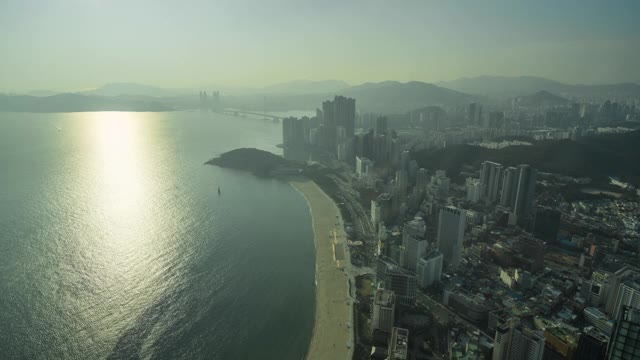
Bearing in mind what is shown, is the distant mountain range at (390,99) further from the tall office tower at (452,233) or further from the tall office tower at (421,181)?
the tall office tower at (452,233)

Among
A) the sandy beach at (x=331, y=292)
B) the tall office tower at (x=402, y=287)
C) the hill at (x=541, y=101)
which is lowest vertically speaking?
the sandy beach at (x=331, y=292)

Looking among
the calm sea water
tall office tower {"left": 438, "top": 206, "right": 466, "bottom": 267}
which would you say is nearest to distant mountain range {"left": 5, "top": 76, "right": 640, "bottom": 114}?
the calm sea water

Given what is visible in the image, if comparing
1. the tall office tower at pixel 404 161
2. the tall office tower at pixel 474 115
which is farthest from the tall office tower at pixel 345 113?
the tall office tower at pixel 474 115

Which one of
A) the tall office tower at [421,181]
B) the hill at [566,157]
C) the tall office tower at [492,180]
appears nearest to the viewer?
the tall office tower at [492,180]

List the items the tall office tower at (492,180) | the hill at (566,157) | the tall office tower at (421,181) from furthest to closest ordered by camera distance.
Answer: the hill at (566,157) < the tall office tower at (421,181) < the tall office tower at (492,180)

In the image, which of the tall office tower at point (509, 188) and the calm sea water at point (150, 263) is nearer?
the calm sea water at point (150, 263)

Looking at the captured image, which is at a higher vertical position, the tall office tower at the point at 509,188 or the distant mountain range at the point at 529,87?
the distant mountain range at the point at 529,87

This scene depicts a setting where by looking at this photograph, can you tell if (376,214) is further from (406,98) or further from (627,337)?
(406,98)
